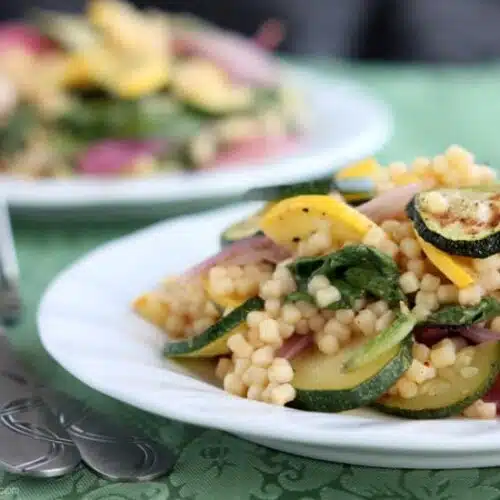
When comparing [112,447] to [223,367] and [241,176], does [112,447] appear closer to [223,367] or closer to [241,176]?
[223,367]

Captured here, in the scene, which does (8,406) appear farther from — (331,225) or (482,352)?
(482,352)

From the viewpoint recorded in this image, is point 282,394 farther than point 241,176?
No

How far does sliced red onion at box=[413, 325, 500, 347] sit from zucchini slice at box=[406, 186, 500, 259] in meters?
0.09

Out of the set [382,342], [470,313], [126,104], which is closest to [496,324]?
[470,313]

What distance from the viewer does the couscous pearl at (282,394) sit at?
1258 mm

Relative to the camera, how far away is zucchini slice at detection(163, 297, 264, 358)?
1.38 meters

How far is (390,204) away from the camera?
4.67 ft

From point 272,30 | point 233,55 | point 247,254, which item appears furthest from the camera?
point 272,30

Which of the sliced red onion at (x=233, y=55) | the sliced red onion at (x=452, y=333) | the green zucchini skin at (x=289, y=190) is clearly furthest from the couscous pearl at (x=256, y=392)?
the sliced red onion at (x=233, y=55)

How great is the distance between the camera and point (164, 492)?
3.94 ft

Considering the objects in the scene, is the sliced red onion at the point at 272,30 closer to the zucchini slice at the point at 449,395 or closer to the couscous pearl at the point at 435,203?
the couscous pearl at the point at 435,203

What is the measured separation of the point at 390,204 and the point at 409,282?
0.15m

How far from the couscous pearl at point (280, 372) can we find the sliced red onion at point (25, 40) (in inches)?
78.0

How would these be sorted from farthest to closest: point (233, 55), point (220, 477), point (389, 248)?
point (233, 55) < point (389, 248) < point (220, 477)
